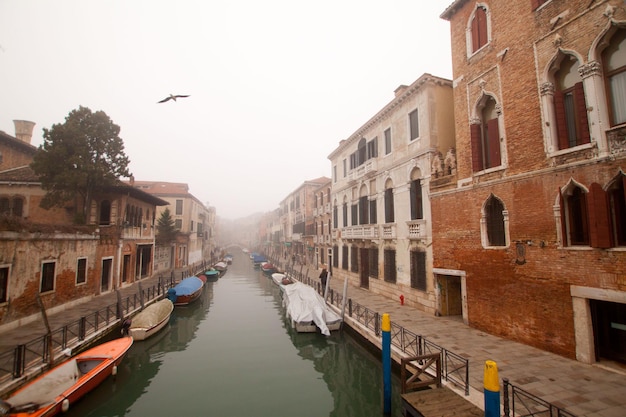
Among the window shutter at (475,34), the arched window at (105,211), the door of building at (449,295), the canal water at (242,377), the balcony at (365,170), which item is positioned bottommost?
the canal water at (242,377)

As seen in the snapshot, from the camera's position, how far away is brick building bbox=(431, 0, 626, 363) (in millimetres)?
7648

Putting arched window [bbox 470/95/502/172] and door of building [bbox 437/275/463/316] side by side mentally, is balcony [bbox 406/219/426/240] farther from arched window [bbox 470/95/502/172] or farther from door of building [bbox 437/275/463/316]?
arched window [bbox 470/95/502/172]

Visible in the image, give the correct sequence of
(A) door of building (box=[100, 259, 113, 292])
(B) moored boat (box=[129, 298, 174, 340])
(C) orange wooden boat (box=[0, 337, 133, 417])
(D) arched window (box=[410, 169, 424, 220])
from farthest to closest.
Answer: (A) door of building (box=[100, 259, 113, 292]) → (D) arched window (box=[410, 169, 424, 220]) → (B) moored boat (box=[129, 298, 174, 340]) → (C) orange wooden boat (box=[0, 337, 133, 417])

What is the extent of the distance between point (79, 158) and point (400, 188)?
18486 mm

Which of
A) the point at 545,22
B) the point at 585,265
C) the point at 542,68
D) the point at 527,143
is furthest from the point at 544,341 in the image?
the point at 545,22

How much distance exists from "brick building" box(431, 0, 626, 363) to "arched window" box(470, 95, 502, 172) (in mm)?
38

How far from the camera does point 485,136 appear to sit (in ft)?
37.8

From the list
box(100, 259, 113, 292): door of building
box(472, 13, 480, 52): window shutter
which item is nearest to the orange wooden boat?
box(100, 259, 113, 292): door of building

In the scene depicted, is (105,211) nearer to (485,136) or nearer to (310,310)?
(310,310)

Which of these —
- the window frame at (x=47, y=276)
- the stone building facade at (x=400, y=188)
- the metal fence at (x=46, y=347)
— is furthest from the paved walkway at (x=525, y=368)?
the stone building facade at (x=400, y=188)

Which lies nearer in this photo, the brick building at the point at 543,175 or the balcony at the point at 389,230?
the brick building at the point at 543,175

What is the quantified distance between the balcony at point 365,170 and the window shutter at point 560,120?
10498 millimetres

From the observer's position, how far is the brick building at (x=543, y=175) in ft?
25.1

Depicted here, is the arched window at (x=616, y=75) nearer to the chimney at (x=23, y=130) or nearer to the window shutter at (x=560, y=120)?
the window shutter at (x=560, y=120)
